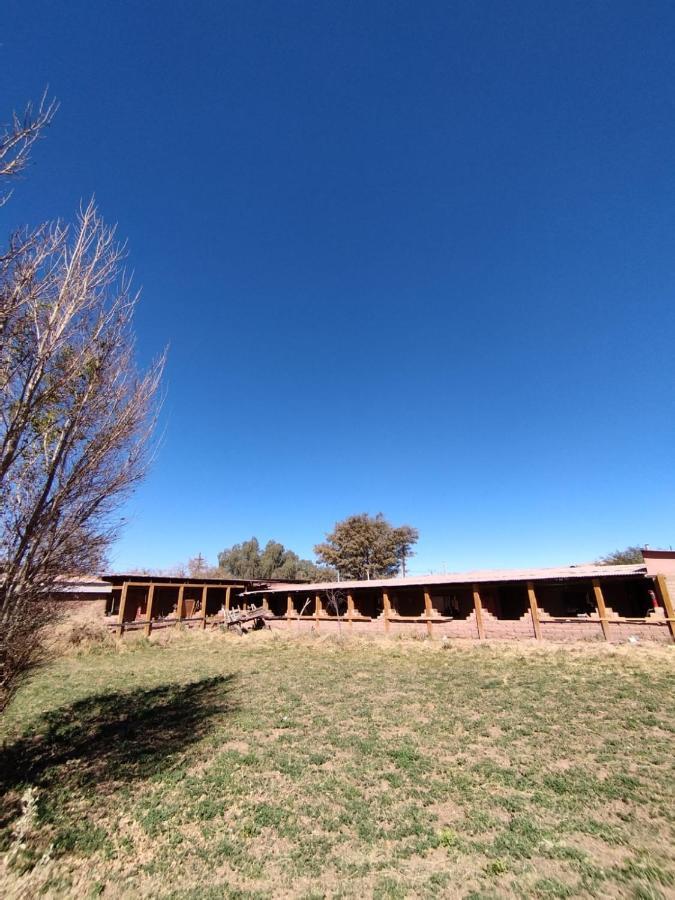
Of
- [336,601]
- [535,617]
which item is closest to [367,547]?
[336,601]

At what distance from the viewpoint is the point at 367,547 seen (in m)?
46.5

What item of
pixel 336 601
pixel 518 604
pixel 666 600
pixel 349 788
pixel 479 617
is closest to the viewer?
pixel 349 788

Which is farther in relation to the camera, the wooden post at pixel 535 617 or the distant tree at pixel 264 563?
the distant tree at pixel 264 563

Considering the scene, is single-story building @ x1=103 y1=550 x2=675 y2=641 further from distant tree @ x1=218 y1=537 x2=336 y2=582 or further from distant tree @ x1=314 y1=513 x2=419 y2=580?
distant tree @ x1=218 y1=537 x2=336 y2=582

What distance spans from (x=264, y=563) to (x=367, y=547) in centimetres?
2260

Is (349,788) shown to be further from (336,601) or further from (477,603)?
(336,601)

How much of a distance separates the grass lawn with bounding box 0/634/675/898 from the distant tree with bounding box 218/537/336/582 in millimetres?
50708

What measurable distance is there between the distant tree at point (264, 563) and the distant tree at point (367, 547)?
45.1ft

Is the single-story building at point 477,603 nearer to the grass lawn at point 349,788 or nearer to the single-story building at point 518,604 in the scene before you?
the single-story building at point 518,604

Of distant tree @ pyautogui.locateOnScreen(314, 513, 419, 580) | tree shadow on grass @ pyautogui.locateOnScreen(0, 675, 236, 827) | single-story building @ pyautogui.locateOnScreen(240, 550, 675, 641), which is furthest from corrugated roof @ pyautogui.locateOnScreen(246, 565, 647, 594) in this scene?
distant tree @ pyautogui.locateOnScreen(314, 513, 419, 580)

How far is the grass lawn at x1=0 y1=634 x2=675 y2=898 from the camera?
4.20 meters

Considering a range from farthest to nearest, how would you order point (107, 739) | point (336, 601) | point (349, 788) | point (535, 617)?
point (336, 601)
point (535, 617)
point (107, 739)
point (349, 788)

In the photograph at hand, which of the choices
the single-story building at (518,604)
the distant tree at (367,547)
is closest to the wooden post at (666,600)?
the single-story building at (518,604)

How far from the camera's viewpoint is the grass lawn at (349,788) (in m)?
4.20
